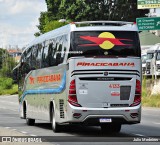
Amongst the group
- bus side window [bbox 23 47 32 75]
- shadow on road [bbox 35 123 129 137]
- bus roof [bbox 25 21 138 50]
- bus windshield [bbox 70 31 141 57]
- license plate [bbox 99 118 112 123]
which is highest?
bus roof [bbox 25 21 138 50]

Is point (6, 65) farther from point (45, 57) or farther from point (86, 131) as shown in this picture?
point (86, 131)

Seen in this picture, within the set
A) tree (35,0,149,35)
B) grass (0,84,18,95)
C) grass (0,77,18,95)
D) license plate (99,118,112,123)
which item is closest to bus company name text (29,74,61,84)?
Answer: license plate (99,118,112,123)

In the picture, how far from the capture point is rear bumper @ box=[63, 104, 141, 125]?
63.7ft

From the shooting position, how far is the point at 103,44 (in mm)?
19719

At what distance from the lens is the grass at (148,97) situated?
147ft

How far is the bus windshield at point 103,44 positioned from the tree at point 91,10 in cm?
6226

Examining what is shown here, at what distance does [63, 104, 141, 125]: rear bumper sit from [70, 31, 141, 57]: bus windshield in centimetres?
164

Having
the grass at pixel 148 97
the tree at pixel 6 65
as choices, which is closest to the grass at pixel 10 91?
the tree at pixel 6 65

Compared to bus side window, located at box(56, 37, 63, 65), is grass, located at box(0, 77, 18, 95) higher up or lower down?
lower down

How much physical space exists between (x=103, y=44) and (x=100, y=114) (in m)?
2.09

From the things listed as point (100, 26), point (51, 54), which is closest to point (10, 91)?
point (51, 54)

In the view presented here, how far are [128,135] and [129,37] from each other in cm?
301

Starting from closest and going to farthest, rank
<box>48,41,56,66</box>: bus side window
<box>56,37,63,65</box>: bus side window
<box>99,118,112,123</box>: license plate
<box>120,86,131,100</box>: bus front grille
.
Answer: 1. <box>99,118,112,123</box>: license plate
2. <box>120,86,131,100</box>: bus front grille
3. <box>56,37,63,65</box>: bus side window
4. <box>48,41,56,66</box>: bus side window

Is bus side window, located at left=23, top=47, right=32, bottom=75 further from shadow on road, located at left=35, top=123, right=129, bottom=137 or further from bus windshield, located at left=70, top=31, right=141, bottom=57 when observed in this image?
bus windshield, located at left=70, top=31, right=141, bottom=57
